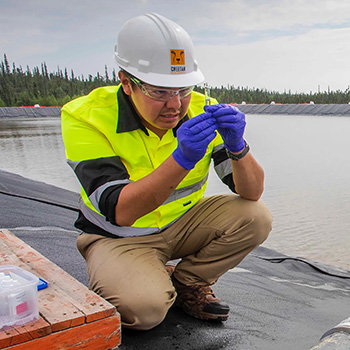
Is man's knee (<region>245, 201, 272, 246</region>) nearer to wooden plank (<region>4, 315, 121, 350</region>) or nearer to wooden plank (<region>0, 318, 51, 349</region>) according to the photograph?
wooden plank (<region>4, 315, 121, 350</region>)

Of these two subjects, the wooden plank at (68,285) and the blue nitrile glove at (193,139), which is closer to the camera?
the wooden plank at (68,285)

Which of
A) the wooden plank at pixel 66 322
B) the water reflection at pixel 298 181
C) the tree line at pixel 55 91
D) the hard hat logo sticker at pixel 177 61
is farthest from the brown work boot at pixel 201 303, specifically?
the tree line at pixel 55 91

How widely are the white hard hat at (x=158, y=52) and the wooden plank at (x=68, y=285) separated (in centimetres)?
82

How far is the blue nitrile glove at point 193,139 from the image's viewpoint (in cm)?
165

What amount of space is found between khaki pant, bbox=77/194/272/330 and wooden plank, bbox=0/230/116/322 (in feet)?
0.55

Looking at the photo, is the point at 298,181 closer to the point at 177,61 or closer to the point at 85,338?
the point at 177,61

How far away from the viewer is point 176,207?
81.6 inches

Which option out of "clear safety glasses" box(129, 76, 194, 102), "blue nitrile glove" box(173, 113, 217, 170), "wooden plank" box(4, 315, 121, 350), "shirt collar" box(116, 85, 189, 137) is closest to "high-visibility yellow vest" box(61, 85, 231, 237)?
"shirt collar" box(116, 85, 189, 137)

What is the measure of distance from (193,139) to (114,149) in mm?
417

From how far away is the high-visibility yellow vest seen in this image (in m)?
1.85

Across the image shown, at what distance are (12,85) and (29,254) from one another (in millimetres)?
37648

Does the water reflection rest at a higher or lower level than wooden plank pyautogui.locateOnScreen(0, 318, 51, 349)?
lower

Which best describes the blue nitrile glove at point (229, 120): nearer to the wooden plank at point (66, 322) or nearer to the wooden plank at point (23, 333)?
the wooden plank at point (66, 322)

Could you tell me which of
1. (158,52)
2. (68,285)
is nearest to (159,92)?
(158,52)
